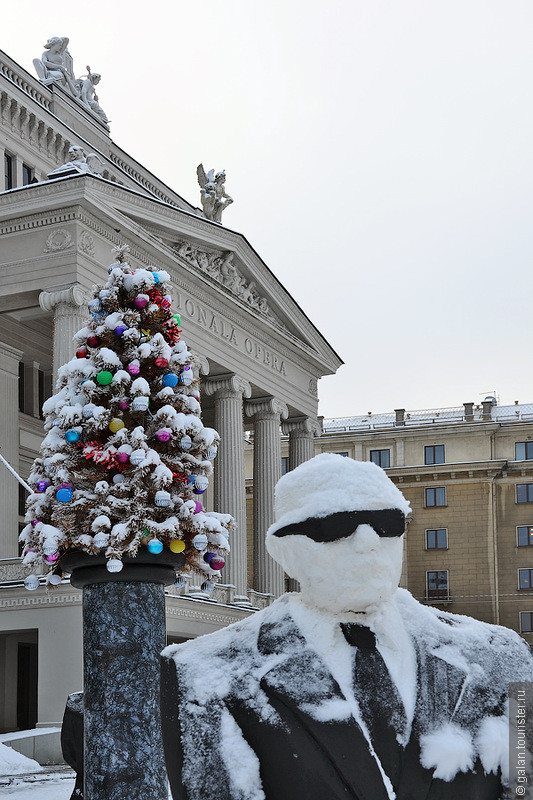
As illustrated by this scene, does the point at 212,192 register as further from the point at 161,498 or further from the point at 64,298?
the point at 161,498

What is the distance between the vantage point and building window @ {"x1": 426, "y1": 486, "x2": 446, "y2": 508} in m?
61.1

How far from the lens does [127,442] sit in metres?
13.2

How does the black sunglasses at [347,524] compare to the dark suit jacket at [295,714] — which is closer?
the dark suit jacket at [295,714]

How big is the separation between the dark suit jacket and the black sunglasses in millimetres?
261

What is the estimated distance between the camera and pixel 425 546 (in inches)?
2409

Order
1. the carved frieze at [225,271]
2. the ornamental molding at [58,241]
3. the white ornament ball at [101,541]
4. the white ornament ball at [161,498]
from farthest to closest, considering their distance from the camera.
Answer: the carved frieze at [225,271]
the ornamental molding at [58,241]
the white ornament ball at [161,498]
the white ornament ball at [101,541]

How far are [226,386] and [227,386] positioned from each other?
0.15 feet

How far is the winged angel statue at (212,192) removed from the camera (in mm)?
39156

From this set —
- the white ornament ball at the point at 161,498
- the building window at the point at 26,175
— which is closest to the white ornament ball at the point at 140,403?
the white ornament ball at the point at 161,498

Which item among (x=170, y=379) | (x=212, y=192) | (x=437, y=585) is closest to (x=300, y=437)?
(x=212, y=192)

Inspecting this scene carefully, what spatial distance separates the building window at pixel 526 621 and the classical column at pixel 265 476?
888 inches

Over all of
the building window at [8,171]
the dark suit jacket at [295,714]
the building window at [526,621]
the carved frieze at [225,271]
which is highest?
the building window at [8,171]

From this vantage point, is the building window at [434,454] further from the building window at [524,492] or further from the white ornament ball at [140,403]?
the white ornament ball at [140,403]

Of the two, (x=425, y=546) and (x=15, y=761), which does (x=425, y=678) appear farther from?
(x=425, y=546)
